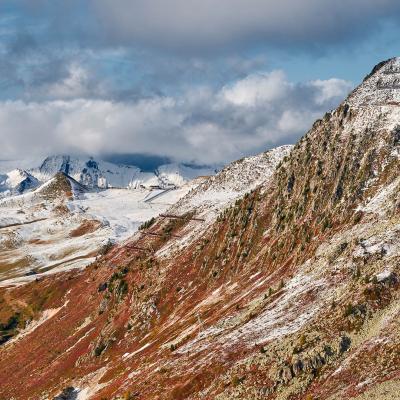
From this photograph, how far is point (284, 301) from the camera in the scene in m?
110

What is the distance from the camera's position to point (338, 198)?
482ft

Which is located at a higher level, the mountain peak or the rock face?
the mountain peak

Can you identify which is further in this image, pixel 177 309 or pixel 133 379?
pixel 177 309

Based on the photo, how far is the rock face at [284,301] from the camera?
81.2 m

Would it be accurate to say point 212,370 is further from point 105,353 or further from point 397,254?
point 105,353

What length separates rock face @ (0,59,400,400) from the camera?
81.2 metres

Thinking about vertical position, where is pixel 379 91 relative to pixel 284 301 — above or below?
above

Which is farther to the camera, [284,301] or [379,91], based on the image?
[379,91]

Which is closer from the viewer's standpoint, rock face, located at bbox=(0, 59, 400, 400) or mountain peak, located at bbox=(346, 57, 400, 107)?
rock face, located at bbox=(0, 59, 400, 400)

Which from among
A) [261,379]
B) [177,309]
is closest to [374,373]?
[261,379]

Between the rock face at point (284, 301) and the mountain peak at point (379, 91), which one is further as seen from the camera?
the mountain peak at point (379, 91)

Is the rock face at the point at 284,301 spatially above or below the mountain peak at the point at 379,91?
below

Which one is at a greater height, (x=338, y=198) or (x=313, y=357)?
(x=338, y=198)

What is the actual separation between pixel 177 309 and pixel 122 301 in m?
36.2
